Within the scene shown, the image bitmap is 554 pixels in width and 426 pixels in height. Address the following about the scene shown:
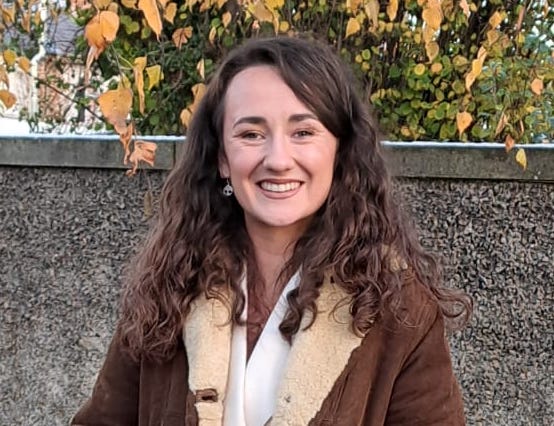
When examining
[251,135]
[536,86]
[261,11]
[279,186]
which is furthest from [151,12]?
[536,86]

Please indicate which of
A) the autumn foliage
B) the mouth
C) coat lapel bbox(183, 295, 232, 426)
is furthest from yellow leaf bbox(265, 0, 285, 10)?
coat lapel bbox(183, 295, 232, 426)

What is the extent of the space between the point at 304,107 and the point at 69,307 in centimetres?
174

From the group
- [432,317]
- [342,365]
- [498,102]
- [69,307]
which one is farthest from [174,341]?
[498,102]

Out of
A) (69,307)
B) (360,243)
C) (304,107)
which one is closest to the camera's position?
(304,107)

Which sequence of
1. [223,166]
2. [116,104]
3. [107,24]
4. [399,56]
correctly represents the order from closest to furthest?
[223,166], [107,24], [116,104], [399,56]

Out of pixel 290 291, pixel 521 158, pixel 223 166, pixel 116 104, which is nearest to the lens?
pixel 290 291

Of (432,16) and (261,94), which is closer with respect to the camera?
(261,94)

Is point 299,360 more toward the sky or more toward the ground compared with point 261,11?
more toward the ground

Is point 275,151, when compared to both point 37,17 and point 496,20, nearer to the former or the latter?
point 496,20

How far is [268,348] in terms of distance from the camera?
177 centimetres

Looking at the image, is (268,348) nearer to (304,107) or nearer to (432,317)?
(432,317)

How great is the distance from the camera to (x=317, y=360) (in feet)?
5.59

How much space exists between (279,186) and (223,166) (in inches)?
11.6

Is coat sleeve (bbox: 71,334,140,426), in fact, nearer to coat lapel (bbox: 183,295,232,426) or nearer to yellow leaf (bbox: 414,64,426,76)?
coat lapel (bbox: 183,295,232,426)
